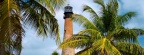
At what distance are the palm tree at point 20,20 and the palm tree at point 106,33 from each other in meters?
6.49

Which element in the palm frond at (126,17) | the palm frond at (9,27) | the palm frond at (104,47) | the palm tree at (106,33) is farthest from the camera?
the palm frond at (126,17)

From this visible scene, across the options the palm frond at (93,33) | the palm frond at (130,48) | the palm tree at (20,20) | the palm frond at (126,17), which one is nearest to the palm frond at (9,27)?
the palm tree at (20,20)

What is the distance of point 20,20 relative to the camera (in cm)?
1285

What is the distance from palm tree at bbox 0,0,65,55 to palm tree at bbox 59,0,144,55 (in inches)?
255

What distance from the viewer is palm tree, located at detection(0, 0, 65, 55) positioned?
38.3 ft

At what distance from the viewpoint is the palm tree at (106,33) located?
21922 mm

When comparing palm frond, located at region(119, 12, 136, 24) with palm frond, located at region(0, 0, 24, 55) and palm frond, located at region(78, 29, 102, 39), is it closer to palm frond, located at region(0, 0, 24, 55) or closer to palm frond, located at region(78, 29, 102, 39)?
Answer: palm frond, located at region(78, 29, 102, 39)

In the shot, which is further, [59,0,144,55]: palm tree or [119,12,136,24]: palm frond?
[119,12,136,24]: palm frond

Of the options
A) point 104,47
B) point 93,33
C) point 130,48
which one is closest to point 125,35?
point 130,48

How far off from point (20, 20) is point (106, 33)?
11.8 metres

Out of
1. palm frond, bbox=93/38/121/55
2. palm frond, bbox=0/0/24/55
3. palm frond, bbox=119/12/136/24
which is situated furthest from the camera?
palm frond, bbox=119/12/136/24

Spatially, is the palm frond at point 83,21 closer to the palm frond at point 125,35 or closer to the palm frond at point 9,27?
the palm frond at point 125,35

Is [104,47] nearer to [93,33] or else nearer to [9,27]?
[93,33]

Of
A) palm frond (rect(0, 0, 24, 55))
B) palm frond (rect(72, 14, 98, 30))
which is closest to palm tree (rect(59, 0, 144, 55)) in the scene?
palm frond (rect(72, 14, 98, 30))
